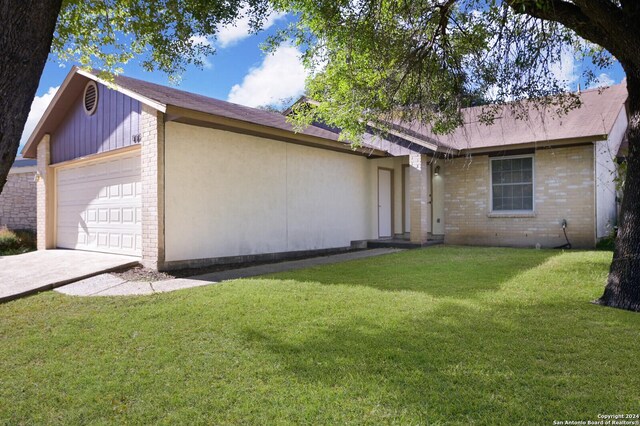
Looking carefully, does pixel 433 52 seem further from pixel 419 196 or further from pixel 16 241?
pixel 16 241

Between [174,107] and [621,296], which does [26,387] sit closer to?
[174,107]

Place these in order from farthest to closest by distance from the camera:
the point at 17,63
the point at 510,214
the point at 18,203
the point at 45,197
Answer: the point at 18,203 → the point at 510,214 → the point at 45,197 → the point at 17,63

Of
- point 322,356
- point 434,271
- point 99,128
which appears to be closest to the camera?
point 322,356

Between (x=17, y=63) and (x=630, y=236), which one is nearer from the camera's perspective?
(x=17, y=63)

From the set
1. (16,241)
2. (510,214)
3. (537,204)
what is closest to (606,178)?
(537,204)

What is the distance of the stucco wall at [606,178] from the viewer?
12203 mm

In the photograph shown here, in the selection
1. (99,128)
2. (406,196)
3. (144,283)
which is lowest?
(144,283)

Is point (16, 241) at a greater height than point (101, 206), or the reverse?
point (101, 206)

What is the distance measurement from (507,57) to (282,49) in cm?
452

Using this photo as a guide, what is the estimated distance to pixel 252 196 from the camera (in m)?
10.6

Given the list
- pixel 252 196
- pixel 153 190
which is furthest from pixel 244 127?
pixel 153 190

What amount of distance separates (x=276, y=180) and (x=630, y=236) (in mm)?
7737

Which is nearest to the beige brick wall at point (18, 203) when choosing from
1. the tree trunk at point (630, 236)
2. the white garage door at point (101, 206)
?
the white garage door at point (101, 206)

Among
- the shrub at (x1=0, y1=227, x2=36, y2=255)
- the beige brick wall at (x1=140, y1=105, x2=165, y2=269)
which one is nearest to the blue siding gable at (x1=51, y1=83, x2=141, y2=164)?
the beige brick wall at (x1=140, y1=105, x2=165, y2=269)
